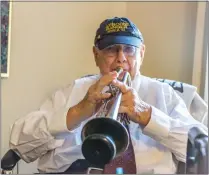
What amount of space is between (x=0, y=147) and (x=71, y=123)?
0.60ft

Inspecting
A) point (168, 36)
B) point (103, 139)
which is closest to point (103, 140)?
point (103, 139)

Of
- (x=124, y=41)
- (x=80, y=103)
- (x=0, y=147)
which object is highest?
(x=124, y=41)

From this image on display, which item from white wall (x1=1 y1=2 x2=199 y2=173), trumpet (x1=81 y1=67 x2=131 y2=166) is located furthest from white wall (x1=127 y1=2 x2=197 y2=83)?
trumpet (x1=81 y1=67 x2=131 y2=166)

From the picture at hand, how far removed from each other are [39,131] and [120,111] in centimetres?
20

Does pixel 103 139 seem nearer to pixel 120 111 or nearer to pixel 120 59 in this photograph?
pixel 120 111

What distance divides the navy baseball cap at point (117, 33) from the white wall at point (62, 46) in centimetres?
2

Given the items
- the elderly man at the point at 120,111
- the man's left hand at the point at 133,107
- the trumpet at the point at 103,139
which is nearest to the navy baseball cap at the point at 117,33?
the elderly man at the point at 120,111

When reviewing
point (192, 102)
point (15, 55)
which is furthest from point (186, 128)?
point (15, 55)

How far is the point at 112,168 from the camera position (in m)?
0.61

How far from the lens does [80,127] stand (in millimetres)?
597

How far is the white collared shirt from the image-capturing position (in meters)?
0.63

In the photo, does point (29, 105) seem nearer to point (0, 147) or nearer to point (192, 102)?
point (0, 147)

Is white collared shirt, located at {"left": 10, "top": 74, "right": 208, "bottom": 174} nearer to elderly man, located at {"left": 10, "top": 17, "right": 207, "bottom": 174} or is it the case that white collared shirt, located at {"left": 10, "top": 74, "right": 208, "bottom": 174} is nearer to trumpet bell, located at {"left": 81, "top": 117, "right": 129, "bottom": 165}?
elderly man, located at {"left": 10, "top": 17, "right": 207, "bottom": 174}

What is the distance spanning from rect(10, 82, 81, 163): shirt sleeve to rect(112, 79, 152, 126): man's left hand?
13 cm
